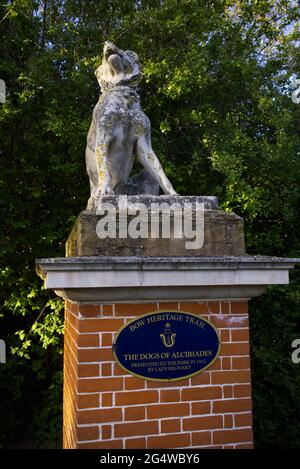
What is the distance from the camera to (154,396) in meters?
2.44

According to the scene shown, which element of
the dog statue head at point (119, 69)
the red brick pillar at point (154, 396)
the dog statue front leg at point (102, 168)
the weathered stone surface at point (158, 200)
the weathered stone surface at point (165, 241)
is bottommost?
the red brick pillar at point (154, 396)

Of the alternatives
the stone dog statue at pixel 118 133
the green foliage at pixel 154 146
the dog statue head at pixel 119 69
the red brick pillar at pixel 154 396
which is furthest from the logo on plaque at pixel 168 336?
the green foliage at pixel 154 146

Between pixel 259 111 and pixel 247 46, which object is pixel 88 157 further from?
pixel 247 46

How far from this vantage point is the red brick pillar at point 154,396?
7.74 feet

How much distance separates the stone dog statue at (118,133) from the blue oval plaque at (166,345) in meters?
0.89

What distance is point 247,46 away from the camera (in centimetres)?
741

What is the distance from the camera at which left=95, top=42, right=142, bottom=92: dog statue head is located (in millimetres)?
3014

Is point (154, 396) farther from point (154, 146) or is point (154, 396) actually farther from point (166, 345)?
point (154, 146)

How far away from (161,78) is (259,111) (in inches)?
73.9

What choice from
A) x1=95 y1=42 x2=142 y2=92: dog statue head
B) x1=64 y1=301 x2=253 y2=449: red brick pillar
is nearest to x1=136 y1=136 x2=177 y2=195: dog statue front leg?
x1=95 y1=42 x2=142 y2=92: dog statue head

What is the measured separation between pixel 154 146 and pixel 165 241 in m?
4.22

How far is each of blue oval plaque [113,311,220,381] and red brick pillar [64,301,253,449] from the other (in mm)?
44

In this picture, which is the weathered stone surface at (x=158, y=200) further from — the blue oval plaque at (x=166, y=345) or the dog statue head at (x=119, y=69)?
the dog statue head at (x=119, y=69)

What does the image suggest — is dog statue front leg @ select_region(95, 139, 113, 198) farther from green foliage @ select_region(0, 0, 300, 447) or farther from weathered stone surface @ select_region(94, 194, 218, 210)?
Result: green foliage @ select_region(0, 0, 300, 447)
